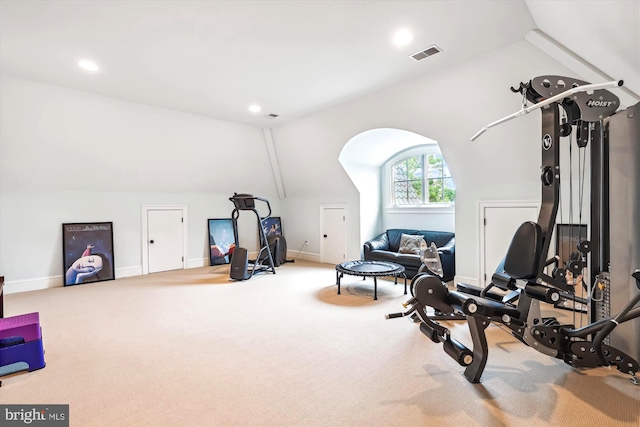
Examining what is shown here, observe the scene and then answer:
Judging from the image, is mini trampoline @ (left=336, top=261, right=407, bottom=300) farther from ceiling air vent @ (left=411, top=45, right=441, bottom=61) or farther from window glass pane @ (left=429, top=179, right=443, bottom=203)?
ceiling air vent @ (left=411, top=45, right=441, bottom=61)

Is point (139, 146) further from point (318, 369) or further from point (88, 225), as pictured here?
point (318, 369)

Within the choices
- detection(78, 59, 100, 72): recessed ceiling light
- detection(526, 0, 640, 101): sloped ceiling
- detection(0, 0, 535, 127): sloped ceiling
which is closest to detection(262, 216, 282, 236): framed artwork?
detection(0, 0, 535, 127): sloped ceiling

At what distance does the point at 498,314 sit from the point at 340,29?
2754mm

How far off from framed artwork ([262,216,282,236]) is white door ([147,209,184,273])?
6.54 feet

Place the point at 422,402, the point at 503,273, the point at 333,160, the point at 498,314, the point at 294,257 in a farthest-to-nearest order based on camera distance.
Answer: the point at 294,257 < the point at 333,160 < the point at 503,273 < the point at 498,314 < the point at 422,402

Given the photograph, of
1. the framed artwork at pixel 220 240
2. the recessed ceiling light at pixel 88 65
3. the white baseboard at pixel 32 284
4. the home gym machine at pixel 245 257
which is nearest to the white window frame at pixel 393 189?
the home gym machine at pixel 245 257

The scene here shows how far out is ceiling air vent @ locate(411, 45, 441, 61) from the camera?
3.39 meters

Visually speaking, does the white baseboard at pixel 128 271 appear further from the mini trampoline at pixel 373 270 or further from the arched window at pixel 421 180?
the arched window at pixel 421 180

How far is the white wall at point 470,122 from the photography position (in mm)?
3641

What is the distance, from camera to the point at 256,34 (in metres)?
3.12

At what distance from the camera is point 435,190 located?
643 cm

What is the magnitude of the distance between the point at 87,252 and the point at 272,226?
12.7ft

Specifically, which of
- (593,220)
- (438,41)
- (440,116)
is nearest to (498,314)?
(593,220)

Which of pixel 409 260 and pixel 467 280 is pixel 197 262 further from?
pixel 467 280
